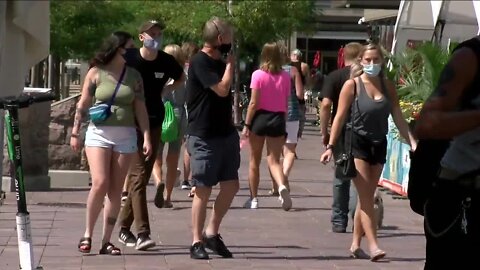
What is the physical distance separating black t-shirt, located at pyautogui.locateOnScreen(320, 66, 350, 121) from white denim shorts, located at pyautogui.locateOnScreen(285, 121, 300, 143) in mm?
3322

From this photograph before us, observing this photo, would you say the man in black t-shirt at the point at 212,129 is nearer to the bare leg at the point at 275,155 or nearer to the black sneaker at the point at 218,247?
the black sneaker at the point at 218,247

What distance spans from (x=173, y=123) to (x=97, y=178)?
13.2ft

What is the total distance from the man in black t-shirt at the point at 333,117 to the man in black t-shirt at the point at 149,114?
4.24 feet

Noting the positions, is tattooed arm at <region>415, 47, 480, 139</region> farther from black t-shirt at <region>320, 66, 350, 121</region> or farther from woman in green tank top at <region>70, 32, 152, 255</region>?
black t-shirt at <region>320, 66, 350, 121</region>

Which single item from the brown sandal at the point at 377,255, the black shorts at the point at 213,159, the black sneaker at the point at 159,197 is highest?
the black shorts at the point at 213,159

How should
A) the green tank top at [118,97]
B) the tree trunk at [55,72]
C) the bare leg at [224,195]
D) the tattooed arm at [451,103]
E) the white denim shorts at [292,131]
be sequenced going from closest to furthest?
1. the tattooed arm at [451,103]
2. the green tank top at [118,97]
3. the bare leg at [224,195]
4. the white denim shorts at [292,131]
5. the tree trunk at [55,72]

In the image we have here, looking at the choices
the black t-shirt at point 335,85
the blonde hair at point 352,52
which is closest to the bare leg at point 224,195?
the black t-shirt at point 335,85

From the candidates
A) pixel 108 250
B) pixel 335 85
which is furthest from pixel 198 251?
pixel 335 85

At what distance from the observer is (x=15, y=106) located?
688 cm

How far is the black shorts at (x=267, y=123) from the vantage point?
40.8ft

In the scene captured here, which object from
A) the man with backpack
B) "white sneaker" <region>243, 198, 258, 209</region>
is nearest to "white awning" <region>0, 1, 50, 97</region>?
the man with backpack

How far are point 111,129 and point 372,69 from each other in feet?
6.74

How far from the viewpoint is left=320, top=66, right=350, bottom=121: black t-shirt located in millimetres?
10406

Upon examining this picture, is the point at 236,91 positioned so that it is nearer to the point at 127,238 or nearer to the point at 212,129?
the point at 127,238
